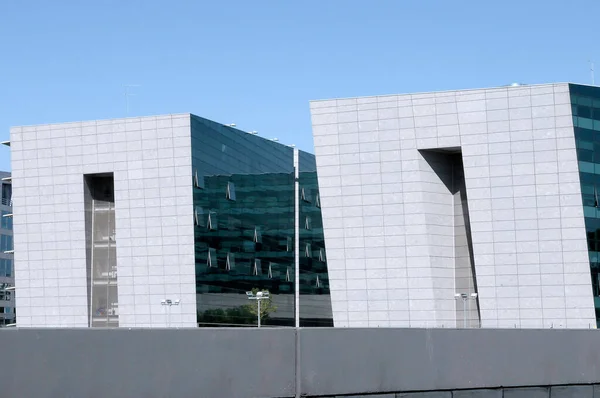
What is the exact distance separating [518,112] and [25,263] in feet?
140

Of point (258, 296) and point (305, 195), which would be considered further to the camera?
point (305, 195)

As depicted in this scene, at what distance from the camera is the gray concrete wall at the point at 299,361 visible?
862 centimetres

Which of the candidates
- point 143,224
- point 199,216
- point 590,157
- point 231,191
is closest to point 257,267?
point 231,191

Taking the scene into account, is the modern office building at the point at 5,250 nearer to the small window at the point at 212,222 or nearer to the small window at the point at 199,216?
the small window at the point at 212,222

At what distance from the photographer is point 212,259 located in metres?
79.1

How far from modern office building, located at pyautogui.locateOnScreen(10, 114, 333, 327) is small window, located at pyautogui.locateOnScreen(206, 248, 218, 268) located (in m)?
0.09

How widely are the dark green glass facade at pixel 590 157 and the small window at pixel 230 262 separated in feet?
99.1

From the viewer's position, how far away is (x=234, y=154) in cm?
8369

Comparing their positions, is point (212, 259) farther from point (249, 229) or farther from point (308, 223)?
point (308, 223)

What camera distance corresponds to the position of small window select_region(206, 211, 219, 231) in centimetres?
7894

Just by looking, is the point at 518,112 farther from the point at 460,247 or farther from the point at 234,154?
the point at 234,154

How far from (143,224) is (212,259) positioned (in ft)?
20.2

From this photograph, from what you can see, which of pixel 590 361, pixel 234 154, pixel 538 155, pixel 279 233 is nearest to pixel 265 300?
pixel 279 233

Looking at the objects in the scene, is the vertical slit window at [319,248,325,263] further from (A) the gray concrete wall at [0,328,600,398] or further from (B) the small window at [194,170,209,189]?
(A) the gray concrete wall at [0,328,600,398]
